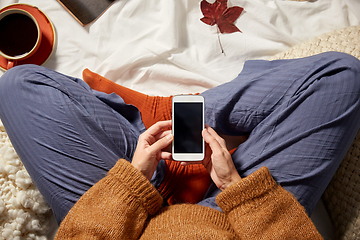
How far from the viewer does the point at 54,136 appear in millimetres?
570

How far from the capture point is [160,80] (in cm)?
91

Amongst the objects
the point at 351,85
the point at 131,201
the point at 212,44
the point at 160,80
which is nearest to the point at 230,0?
the point at 212,44

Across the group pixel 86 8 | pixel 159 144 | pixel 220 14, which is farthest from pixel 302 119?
pixel 86 8

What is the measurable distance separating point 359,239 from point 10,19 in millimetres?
1299

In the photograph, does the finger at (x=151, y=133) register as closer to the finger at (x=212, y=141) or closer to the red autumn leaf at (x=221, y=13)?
the finger at (x=212, y=141)

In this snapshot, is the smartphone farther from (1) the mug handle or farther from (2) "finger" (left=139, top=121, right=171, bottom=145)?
(1) the mug handle

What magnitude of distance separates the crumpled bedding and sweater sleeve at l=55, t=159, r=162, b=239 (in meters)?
0.46

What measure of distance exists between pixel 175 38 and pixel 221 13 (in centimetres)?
23

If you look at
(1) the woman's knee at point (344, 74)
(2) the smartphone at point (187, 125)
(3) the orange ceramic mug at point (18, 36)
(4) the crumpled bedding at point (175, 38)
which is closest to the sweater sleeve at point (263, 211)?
(2) the smartphone at point (187, 125)

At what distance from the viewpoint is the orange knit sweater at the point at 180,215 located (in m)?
0.47

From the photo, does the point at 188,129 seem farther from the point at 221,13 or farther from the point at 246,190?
the point at 221,13

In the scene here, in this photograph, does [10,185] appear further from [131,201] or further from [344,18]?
[344,18]

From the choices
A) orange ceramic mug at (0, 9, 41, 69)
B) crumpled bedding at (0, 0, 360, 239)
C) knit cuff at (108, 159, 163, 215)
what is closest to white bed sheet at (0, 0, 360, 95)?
crumpled bedding at (0, 0, 360, 239)

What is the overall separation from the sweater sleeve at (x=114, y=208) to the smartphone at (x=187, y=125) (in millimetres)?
124
